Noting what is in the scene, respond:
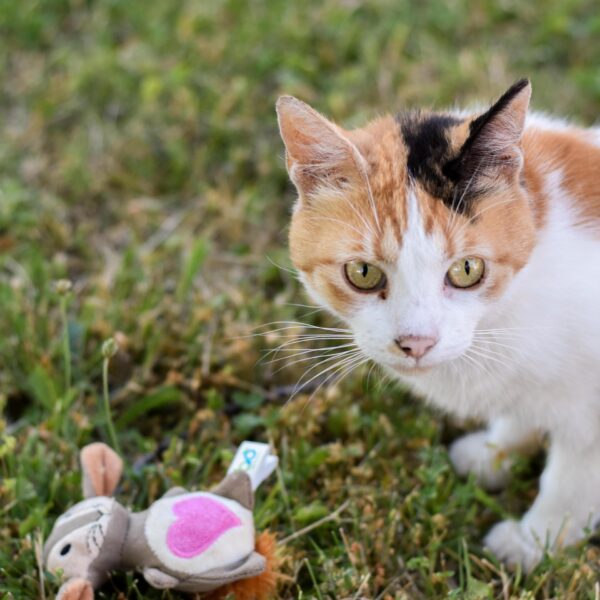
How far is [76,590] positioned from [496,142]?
1.23 meters

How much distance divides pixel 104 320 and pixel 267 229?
770mm

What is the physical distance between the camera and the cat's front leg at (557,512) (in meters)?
1.97

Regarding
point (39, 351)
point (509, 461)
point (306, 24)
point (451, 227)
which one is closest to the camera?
point (451, 227)

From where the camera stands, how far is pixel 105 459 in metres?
2.01

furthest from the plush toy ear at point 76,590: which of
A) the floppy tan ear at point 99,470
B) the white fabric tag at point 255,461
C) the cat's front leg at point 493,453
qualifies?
the cat's front leg at point 493,453

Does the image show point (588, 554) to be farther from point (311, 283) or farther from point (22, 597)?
point (22, 597)

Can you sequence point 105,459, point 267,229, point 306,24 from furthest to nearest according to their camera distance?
1. point 306,24
2. point 267,229
3. point 105,459

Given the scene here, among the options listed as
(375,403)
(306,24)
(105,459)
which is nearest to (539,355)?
(375,403)

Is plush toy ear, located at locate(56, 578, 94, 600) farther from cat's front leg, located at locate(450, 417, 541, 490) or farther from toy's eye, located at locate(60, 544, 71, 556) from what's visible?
cat's front leg, located at locate(450, 417, 541, 490)

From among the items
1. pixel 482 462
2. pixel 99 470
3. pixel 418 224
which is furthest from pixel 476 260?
pixel 99 470

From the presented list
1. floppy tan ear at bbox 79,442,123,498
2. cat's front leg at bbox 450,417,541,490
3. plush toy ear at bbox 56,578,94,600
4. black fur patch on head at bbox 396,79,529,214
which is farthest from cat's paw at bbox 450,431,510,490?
plush toy ear at bbox 56,578,94,600

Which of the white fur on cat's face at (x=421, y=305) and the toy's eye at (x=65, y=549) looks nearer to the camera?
the white fur on cat's face at (x=421, y=305)

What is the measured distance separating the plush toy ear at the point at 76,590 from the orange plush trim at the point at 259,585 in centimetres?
30

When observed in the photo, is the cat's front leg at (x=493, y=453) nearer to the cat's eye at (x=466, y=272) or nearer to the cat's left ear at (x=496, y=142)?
the cat's eye at (x=466, y=272)
